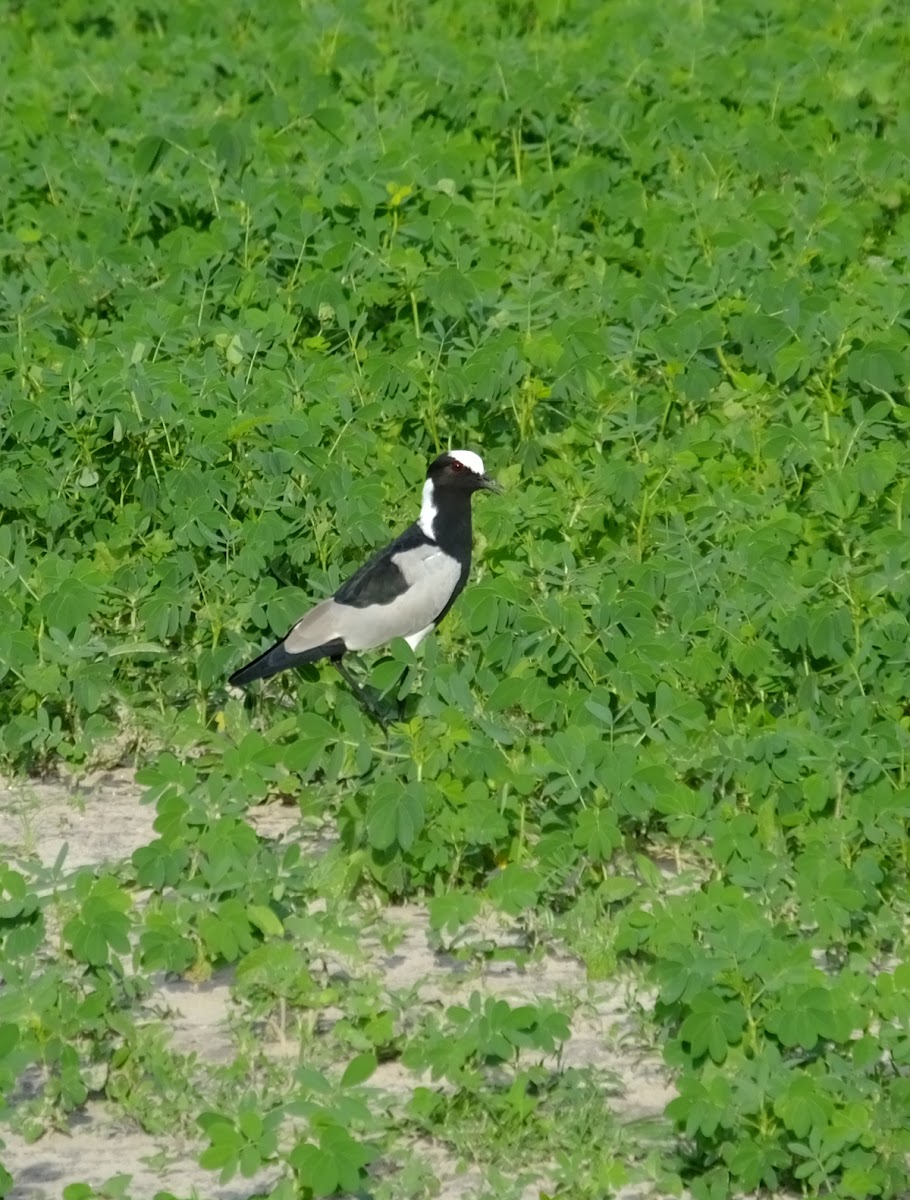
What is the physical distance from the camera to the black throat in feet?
25.0

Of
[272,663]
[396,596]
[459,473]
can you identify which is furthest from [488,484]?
[272,663]

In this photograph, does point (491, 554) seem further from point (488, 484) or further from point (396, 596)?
point (396, 596)

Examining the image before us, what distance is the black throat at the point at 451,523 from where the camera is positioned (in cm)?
763

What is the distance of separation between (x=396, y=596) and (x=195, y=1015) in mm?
2059

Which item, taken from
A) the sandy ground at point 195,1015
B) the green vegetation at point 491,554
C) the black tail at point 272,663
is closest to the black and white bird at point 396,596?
the black tail at point 272,663

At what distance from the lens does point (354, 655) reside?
770 cm

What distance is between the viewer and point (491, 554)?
784 cm

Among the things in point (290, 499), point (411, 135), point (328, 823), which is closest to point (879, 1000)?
point (328, 823)

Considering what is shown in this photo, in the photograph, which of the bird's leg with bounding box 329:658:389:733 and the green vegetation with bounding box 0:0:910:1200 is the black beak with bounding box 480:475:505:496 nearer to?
the green vegetation with bounding box 0:0:910:1200

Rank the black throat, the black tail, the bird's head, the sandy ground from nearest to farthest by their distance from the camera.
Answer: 1. the sandy ground
2. the black tail
3. the black throat
4. the bird's head

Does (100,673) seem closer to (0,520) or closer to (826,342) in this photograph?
(0,520)

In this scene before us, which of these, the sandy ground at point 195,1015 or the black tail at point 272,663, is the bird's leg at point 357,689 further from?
the sandy ground at point 195,1015

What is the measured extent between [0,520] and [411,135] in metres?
3.97

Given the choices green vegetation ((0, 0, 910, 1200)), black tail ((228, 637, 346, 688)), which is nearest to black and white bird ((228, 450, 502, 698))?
black tail ((228, 637, 346, 688))
